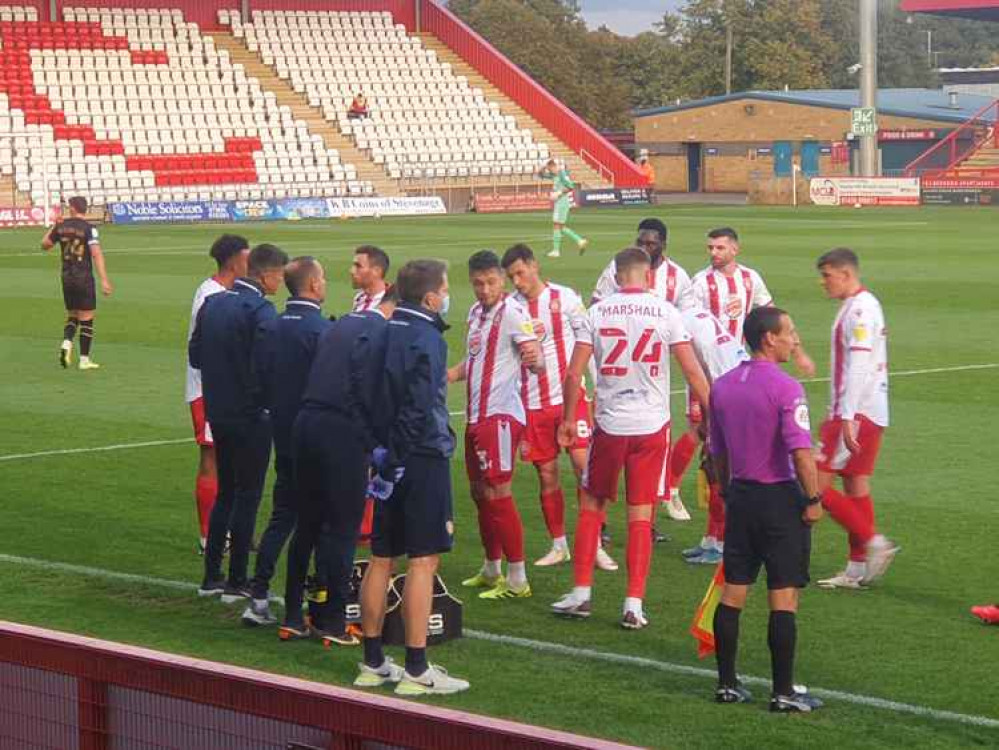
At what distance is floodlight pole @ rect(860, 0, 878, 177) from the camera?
186ft

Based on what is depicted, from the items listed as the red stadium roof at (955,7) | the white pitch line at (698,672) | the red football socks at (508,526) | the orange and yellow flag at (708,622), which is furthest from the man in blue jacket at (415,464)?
the red stadium roof at (955,7)

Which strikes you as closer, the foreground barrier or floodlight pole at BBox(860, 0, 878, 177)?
the foreground barrier

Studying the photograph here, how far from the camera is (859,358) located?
1037 centimetres

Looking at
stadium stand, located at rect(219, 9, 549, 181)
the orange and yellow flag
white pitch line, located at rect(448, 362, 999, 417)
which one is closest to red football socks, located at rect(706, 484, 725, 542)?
the orange and yellow flag

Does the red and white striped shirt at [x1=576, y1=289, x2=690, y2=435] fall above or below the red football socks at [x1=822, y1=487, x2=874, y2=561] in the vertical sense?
above

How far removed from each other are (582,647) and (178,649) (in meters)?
2.02

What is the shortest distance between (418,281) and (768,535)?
1933mm

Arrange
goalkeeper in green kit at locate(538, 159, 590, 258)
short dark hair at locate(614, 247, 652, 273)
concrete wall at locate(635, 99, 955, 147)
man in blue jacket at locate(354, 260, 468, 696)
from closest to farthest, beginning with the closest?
man in blue jacket at locate(354, 260, 468, 696) → short dark hair at locate(614, 247, 652, 273) → goalkeeper in green kit at locate(538, 159, 590, 258) → concrete wall at locate(635, 99, 955, 147)

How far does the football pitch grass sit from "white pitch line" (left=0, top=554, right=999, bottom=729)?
21 millimetres

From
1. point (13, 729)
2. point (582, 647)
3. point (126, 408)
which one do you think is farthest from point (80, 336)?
point (13, 729)

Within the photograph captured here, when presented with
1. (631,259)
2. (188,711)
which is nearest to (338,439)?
(631,259)

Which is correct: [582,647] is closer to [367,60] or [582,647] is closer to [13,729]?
[13,729]

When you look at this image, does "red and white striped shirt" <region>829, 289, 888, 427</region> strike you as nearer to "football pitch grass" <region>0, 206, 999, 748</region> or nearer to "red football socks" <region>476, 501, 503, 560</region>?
"football pitch grass" <region>0, 206, 999, 748</region>

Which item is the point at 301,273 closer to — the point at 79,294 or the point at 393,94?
the point at 79,294
